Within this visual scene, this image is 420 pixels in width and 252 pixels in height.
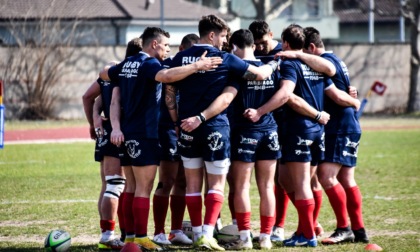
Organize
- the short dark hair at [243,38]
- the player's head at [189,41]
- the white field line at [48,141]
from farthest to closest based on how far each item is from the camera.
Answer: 1. the white field line at [48,141]
2. the player's head at [189,41]
3. the short dark hair at [243,38]

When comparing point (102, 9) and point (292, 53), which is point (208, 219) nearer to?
point (292, 53)

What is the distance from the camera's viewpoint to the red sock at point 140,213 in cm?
851

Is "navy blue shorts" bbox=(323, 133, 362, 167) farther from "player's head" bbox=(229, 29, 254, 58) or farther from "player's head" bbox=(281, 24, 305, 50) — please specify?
"player's head" bbox=(229, 29, 254, 58)

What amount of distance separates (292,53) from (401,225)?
2.79 metres

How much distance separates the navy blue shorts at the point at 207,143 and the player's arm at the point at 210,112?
0.36 ft

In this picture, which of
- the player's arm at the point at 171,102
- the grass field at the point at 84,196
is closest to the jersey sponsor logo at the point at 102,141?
the player's arm at the point at 171,102

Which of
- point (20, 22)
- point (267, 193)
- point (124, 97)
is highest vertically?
point (20, 22)

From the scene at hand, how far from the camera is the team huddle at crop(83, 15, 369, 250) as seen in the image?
851 centimetres

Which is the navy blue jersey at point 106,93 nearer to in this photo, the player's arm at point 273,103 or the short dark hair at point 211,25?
the short dark hair at point 211,25

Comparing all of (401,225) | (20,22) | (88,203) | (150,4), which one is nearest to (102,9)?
(150,4)

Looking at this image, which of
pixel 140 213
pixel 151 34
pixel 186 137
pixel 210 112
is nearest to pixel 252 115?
pixel 210 112

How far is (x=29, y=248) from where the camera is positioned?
8867 mm

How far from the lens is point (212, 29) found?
8.55 meters

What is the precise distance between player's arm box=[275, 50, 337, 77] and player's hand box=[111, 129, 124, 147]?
194 centimetres
